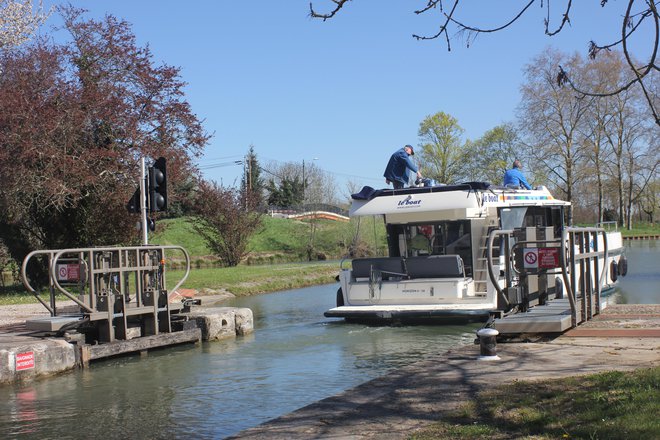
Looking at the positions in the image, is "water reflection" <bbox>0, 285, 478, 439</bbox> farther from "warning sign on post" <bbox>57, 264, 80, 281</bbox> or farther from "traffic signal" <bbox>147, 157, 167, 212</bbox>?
"traffic signal" <bbox>147, 157, 167, 212</bbox>

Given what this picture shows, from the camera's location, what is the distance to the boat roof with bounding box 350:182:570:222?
53.8ft

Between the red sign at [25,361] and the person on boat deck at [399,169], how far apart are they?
9162 mm

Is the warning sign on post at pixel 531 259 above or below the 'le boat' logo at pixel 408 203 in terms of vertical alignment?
below

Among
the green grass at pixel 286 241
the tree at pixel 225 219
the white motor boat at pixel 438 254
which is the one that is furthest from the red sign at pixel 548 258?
the green grass at pixel 286 241

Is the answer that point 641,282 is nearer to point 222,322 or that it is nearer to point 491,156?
point 222,322

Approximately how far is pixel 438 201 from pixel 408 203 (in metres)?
0.67

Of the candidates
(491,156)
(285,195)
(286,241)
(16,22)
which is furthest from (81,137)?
(285,195)

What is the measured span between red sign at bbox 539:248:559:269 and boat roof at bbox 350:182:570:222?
477 cm

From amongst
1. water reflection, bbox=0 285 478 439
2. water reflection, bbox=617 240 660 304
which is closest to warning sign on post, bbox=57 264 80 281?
water reflection, bbox=0 285 478 439

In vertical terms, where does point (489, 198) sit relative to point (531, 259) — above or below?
above

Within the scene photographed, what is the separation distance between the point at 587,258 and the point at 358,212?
6.30 m

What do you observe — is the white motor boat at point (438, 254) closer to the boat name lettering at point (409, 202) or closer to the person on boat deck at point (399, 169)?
the boat name lettering at point (409, 202)

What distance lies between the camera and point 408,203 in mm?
16828

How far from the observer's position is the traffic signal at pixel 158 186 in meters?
16.1
